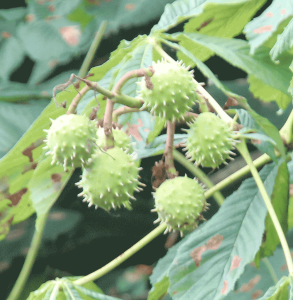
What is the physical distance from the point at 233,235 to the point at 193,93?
1.25 ft

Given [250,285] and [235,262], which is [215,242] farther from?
[250,285]

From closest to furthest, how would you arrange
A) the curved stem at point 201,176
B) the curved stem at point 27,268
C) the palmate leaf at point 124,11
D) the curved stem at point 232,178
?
the curved stem at point 232,178
the curved stem at point 201,176
the curved stem at point 27,268
the palmate leaf at point 124,11

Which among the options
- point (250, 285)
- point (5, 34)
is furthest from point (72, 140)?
point (5, 34)

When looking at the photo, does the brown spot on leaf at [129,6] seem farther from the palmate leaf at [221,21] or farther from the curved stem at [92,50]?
the palmate leaf at [221,21]

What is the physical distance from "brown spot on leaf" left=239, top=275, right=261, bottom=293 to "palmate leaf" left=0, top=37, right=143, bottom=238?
81cm

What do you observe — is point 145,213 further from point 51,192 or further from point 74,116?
point 74,116

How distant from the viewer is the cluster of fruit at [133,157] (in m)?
0.81

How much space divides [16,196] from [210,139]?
61 centimetres

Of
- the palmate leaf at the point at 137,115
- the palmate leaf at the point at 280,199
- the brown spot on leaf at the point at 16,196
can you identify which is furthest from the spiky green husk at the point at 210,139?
the brown spot on leaf at the point at 16,196

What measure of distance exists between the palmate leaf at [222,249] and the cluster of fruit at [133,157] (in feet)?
0.35

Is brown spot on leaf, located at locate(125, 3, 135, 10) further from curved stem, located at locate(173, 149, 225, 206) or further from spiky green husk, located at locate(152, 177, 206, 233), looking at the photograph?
spiky green husk, located at locate(152, 177, 206, 233)

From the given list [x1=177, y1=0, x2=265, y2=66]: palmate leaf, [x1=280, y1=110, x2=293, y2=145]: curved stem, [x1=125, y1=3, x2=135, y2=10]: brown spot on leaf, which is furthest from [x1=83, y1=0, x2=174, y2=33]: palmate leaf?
[x1=280, y1=110, x2=293, y2=145]: curved stem

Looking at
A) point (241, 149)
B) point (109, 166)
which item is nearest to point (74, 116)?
point (109, 166)

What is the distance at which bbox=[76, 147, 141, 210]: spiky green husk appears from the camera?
33.1 inches
